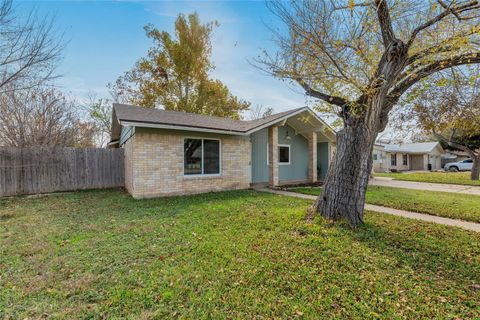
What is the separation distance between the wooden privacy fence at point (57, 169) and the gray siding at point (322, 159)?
475 inches

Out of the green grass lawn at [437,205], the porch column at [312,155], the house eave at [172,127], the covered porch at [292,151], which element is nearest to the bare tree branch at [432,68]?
the green grass lawn at [437,205]

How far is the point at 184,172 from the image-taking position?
9.20 m

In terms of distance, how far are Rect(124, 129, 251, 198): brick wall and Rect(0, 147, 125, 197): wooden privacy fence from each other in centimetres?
339

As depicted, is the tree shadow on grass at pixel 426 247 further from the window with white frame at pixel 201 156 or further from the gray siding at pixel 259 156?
the gray siding at pixel 259 156

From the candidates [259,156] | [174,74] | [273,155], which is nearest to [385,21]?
[273,155]

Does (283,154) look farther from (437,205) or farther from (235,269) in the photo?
(235,269)

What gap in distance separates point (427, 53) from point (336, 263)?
4754 mm

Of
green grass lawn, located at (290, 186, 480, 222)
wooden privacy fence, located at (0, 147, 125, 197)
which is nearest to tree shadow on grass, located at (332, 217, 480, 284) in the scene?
green grass lawn, located at (290, 186, 480, 222)

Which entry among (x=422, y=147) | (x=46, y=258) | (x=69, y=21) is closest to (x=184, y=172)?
(x=46, y=258)

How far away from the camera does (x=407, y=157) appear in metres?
30.7

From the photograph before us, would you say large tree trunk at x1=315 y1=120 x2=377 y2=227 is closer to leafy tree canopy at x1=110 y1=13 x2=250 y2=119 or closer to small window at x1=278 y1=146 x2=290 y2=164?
small window at x1=278 y1=146 x2=290 y2=164

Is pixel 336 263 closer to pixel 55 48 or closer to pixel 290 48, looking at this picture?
pixel 290 48

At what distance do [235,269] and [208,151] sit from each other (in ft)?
23.0

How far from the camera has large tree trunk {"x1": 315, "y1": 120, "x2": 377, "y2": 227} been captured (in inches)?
198
